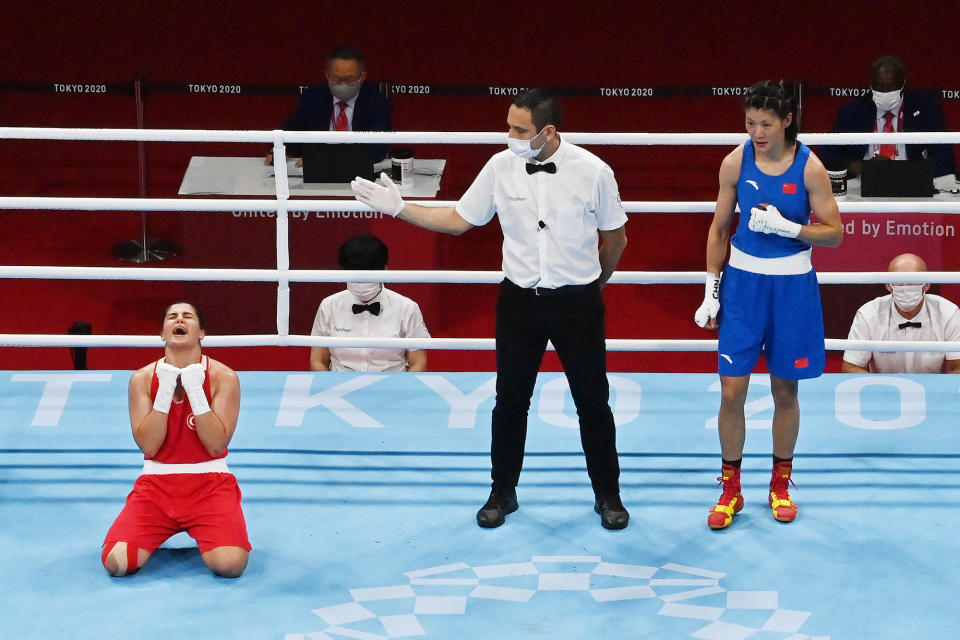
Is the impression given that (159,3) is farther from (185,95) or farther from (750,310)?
(750,310)

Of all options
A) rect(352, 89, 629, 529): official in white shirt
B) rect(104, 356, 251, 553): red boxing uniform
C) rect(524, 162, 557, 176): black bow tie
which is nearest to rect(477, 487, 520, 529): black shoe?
rect(352, 89, 629, 529): official in white shirt

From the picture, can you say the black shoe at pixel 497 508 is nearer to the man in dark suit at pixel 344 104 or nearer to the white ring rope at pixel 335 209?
the white ring rope at pixel 335 209

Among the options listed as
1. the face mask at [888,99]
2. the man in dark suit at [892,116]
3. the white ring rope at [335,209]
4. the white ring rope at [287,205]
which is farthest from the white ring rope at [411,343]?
the face mask at [888,99]

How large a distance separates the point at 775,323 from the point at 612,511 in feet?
2.44

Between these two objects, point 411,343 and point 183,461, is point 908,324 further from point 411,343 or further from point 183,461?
point 183,461

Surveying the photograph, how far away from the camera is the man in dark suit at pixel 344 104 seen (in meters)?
7.05

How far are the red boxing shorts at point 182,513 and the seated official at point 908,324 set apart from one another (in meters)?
2.69

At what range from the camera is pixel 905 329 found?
18.9 feet

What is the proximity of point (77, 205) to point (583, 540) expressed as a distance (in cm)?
210

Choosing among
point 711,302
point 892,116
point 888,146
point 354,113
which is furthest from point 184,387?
point 892,116

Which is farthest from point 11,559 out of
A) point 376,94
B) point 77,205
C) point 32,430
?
point 376,94

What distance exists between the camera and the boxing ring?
382 centimetres

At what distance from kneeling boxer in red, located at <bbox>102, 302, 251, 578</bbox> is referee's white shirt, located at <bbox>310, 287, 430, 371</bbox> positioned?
1540mm

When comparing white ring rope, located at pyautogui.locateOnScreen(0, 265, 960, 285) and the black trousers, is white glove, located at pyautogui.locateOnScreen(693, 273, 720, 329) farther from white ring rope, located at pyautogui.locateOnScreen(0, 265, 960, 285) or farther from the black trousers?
white ring rope, located at pyautogui.locateOnScreen(0, 265, 960, 285)
